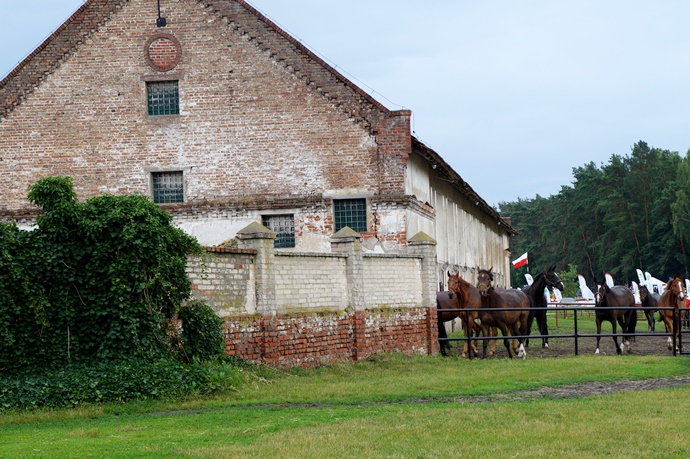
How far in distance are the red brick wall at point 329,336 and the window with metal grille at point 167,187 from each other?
9.30 metres

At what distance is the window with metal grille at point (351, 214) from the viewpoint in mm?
29578

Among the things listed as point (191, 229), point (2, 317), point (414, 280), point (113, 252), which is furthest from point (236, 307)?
point (191, 229)

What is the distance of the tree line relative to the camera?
92188 millimetres

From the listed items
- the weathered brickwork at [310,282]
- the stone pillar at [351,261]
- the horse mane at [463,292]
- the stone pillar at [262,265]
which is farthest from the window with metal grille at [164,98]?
the stone pillar at [262,265]

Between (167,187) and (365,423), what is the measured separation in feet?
63.8

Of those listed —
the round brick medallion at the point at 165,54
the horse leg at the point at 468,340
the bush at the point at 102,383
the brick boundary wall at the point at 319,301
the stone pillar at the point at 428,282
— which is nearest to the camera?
the bush at the point at 102,383

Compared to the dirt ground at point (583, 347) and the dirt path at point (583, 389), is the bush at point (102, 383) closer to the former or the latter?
the dirt path at point (583, 389)

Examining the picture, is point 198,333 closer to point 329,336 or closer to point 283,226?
point 329,336

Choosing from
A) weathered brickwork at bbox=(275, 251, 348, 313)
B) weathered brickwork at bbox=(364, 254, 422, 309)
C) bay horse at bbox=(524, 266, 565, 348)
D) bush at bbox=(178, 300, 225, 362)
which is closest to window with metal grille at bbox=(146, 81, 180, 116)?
weathered brickwork at bbox=(364, 254, 422, 309)

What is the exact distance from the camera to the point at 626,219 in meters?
98.6

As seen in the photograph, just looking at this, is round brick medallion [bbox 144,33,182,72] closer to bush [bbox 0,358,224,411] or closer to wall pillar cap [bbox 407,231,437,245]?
wall pillar cap [bbox 407,231,437,245]

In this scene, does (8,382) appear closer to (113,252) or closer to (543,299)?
(113,252)

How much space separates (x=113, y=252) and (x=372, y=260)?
8.74 metres

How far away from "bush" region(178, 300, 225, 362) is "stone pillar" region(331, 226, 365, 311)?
18.3ft
